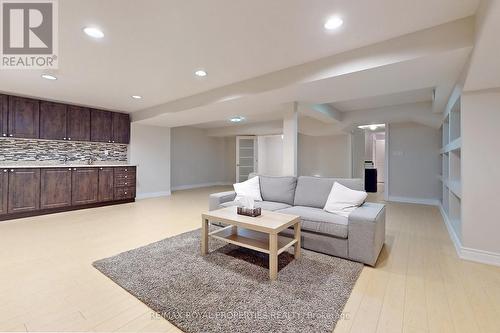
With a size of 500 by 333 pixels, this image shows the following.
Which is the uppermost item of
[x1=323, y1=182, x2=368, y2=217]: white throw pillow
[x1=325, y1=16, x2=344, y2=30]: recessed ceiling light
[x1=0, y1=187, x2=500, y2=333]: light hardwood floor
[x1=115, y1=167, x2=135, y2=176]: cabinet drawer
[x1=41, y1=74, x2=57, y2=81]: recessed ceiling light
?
[x1=41, y1=74, x2=57, y2=81]: recessed ceiling light

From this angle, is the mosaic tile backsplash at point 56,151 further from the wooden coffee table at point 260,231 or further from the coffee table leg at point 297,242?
the coffee table leg at point 297,242

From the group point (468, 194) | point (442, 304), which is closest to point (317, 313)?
point (442, 304)

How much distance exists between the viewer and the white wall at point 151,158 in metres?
6.05

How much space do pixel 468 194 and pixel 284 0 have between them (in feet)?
9.27

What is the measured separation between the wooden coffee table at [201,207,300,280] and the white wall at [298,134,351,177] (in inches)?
221

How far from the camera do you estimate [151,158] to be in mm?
6418

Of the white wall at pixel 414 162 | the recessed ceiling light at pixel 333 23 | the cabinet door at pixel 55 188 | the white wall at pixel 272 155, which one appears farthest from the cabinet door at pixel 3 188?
the white wall at pixel 414 162

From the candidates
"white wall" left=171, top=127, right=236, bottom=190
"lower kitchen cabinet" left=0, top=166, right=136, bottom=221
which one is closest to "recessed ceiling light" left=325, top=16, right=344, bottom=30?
"lower kitchen cabinet" left=0, top=166, right=136, bottom=221

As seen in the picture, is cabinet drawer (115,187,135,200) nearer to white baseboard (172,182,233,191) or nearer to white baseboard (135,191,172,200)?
white baseboard (135,191,172,200)

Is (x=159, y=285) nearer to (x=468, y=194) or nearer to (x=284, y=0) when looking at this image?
(x=284, y=0)

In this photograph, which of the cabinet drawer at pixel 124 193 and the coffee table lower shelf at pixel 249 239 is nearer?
the coffee table lower shelf at pixel 249 239

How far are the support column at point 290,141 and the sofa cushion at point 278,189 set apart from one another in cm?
55

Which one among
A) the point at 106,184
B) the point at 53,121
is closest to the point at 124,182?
the point at 106,184

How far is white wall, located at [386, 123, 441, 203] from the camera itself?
5441mm
